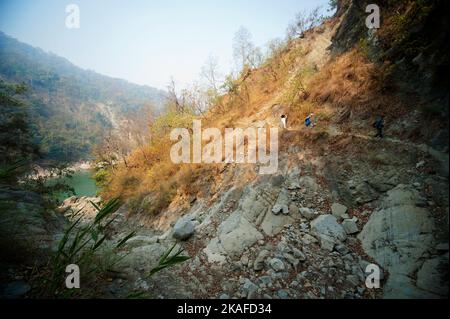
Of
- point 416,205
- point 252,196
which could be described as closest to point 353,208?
point 416,205

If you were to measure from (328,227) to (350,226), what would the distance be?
0.56m

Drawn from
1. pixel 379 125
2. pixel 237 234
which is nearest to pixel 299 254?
pixel 237 234

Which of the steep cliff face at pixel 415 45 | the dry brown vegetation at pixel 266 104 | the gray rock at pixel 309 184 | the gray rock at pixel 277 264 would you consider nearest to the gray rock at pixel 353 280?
the gray rock at pixel 277 264

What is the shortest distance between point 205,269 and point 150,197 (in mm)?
8614

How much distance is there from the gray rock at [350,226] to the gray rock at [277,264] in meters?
2.11

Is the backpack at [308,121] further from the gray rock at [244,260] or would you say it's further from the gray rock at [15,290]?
the gray rock at [15,290]

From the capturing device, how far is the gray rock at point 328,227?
227 inches

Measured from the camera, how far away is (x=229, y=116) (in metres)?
15.8

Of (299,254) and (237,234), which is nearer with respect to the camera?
(299,254)

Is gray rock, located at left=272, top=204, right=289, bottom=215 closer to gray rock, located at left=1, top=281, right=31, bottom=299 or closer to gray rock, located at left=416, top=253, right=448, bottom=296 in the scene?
gray rock, located at left=416, top=253, right=448, bottom=296

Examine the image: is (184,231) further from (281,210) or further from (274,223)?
(281,210)

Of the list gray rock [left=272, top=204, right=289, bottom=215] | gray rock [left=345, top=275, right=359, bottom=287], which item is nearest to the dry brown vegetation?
gray rock [left=272, top=204, right=289, bottom=215]

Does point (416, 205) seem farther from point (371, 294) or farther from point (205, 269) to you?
point (205, 269)

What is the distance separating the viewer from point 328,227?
5988 millimetres
